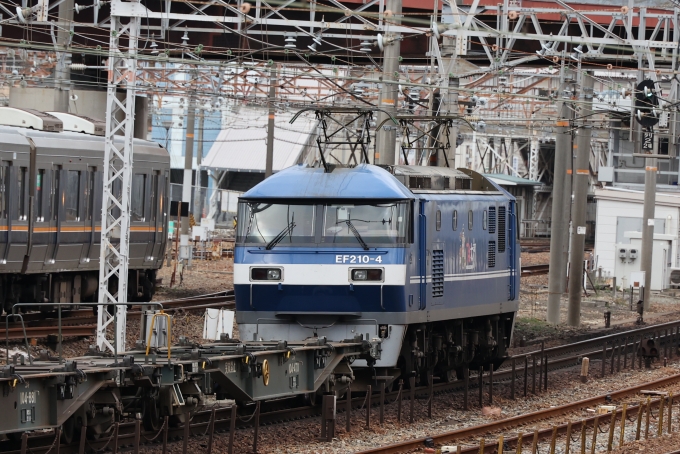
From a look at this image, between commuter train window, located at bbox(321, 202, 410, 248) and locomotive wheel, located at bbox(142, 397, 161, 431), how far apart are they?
4241 millimetres

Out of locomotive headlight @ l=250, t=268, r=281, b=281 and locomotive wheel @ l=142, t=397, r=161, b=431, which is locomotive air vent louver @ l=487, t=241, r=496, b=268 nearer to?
locomotive headlight @ l=250, t=268, r=281, b=281

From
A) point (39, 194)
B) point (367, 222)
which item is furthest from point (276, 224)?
point (39, 194)

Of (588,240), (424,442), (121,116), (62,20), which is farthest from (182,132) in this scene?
(424,442)

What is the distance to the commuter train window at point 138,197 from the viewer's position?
26.1 m

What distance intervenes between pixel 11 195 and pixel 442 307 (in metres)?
8.59

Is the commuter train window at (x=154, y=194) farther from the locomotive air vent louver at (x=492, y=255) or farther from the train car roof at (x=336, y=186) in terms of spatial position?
the train car roof at (x=336, y=186)

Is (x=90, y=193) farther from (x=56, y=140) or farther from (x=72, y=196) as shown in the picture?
(x=56, y=140)

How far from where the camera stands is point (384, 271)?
1588 cm

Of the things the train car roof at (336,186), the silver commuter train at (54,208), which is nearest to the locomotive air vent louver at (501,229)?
the train car roof at (336,186)

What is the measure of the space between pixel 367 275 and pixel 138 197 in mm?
11456

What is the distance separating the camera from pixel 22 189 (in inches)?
876

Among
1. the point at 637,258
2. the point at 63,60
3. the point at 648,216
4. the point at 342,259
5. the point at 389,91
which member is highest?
the point at 63,60

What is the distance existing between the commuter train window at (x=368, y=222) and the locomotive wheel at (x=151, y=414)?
4.24 m

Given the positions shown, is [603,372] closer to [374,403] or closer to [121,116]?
[374,403]
